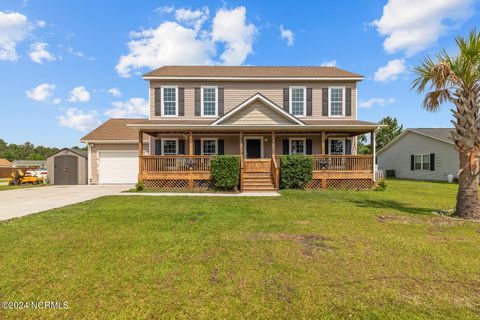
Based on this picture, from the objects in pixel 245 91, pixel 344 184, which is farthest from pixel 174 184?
pixel 344 184

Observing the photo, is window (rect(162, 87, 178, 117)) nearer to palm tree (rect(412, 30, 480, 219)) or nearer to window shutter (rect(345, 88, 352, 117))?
window shutter (rect(345, 88, 352, 117))

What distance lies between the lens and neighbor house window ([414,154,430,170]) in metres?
20.9

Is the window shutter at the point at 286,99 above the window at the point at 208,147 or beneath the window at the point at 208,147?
above

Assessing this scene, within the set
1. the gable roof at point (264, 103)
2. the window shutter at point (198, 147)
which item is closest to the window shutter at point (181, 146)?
the window shutter at point (198, 147)

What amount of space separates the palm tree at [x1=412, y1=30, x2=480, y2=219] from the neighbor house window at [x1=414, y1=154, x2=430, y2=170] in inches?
665

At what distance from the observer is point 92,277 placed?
10.6 ft

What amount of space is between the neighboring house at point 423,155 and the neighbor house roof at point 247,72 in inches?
421

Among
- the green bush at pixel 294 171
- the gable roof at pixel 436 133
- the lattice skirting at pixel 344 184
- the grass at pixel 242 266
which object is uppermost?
the gable roof at pixel 436 133

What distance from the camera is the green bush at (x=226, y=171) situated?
461 inches

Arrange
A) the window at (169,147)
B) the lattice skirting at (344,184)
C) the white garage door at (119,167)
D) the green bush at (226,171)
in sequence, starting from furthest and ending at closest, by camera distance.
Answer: the white garage door at (119,167), the window at (169,147), the lattice skirting at (344,184), the green bush at (226,171)

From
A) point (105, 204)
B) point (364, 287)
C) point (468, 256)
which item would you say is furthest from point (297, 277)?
point (105, 204)

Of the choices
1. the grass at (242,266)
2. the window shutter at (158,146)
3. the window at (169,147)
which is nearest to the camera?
the grass at (242,266)

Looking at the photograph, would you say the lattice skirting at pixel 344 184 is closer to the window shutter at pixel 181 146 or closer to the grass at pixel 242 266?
the grass at pixel 242 266

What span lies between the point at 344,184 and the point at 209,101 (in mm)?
9377
